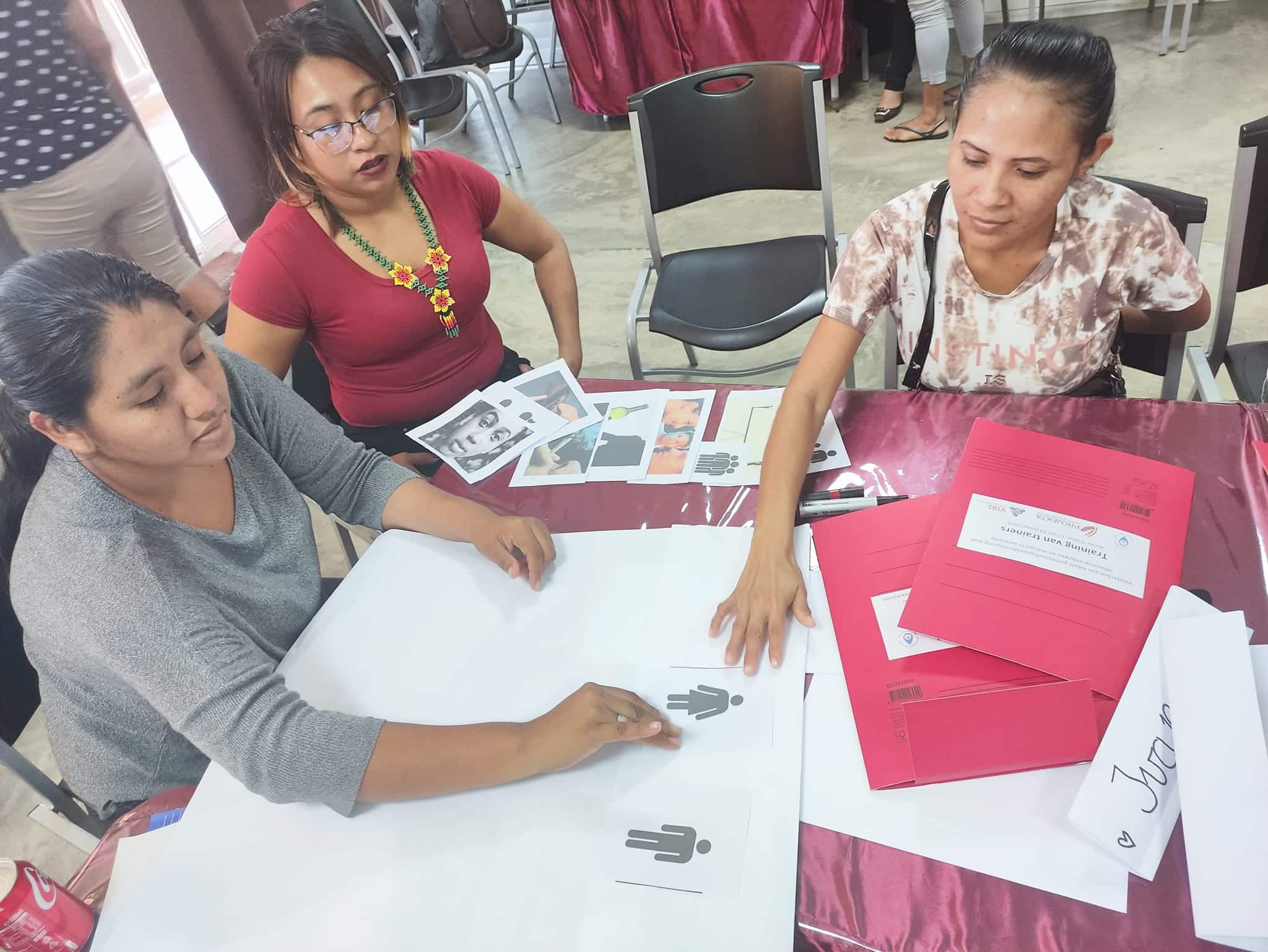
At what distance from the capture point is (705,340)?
1899 mm

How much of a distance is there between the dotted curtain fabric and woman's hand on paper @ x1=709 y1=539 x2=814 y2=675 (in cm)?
246

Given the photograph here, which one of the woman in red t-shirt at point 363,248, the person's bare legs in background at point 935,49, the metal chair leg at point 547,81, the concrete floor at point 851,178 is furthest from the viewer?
the metal chair leg at point 547,81

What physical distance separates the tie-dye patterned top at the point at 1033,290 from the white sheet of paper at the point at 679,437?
247 mm

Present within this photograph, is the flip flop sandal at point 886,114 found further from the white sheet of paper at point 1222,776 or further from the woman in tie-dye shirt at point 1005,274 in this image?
the white sheet of paper at point 1222,776

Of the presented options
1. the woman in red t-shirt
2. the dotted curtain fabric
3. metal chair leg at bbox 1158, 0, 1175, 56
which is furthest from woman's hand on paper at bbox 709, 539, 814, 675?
metal chair leg at bbox 1158, 0, 1175, 56

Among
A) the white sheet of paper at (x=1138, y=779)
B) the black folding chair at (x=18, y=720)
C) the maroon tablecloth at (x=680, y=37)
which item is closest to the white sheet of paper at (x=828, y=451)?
the white sheet of paper at (x=1138, y=779)

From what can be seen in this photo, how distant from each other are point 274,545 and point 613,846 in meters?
0.65

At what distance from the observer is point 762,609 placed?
901 mm

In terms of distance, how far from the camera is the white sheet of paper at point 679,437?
1157 mm

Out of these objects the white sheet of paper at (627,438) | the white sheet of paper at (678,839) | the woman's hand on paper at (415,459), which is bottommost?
the woman's hand on paper at (415,459)

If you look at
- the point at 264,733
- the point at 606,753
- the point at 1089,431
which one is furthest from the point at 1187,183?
the point at 264,733

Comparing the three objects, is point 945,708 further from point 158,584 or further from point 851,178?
point 851,178

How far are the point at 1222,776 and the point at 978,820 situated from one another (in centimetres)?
19

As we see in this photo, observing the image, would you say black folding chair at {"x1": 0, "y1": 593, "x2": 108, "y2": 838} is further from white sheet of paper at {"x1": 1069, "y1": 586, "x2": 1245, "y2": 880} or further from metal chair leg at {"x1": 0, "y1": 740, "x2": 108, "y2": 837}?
white sheet of paper at {"x1": 1069, "y1": 586, "x2": 1245, "y2": 880}
